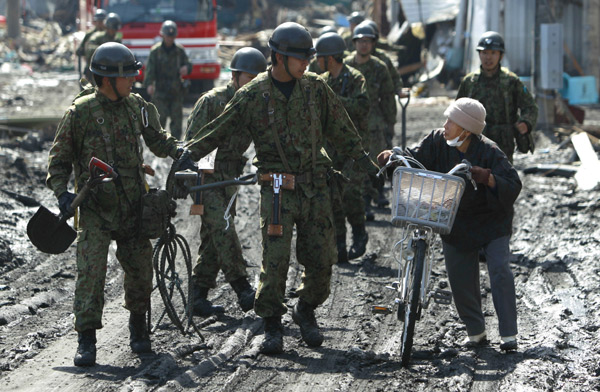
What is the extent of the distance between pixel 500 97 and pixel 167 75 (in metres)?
7.14

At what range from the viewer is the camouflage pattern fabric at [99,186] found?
6.43m

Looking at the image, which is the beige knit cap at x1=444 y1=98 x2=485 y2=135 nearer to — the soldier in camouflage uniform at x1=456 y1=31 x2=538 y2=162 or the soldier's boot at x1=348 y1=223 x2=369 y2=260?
the soldier in camouflage uniform at x1=456 y1=31 x2=538 y2=162

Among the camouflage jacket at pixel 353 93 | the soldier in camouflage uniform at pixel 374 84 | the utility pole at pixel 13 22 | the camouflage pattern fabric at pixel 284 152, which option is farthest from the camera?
the utility pole at pixel 13 22

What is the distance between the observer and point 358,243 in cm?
998

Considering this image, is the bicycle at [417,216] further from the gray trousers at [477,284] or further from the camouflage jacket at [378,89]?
the camouflage jacket at [378,89]

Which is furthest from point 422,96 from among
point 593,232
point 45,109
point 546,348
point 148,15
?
point 546,348

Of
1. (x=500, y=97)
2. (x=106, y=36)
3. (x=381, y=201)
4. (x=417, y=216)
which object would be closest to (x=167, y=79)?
(x=106, y=36)

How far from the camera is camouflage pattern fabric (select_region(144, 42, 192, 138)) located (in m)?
15.5

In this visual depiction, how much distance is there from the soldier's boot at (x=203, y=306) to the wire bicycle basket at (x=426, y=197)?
Result: 2281 millimetres

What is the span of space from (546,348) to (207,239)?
9.44ft

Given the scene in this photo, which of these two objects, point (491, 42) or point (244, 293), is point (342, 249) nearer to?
point (244, 293)

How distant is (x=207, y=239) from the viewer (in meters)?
7.98

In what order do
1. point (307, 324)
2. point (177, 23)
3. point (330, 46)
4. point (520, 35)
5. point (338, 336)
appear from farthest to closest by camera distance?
1. point (177, 23)
2. point (520, 35)
3. point (330, 46)
4. point (338, 336)
5. point (307, 324)

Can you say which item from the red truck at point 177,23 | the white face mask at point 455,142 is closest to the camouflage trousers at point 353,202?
the white face mask at point 455,142
